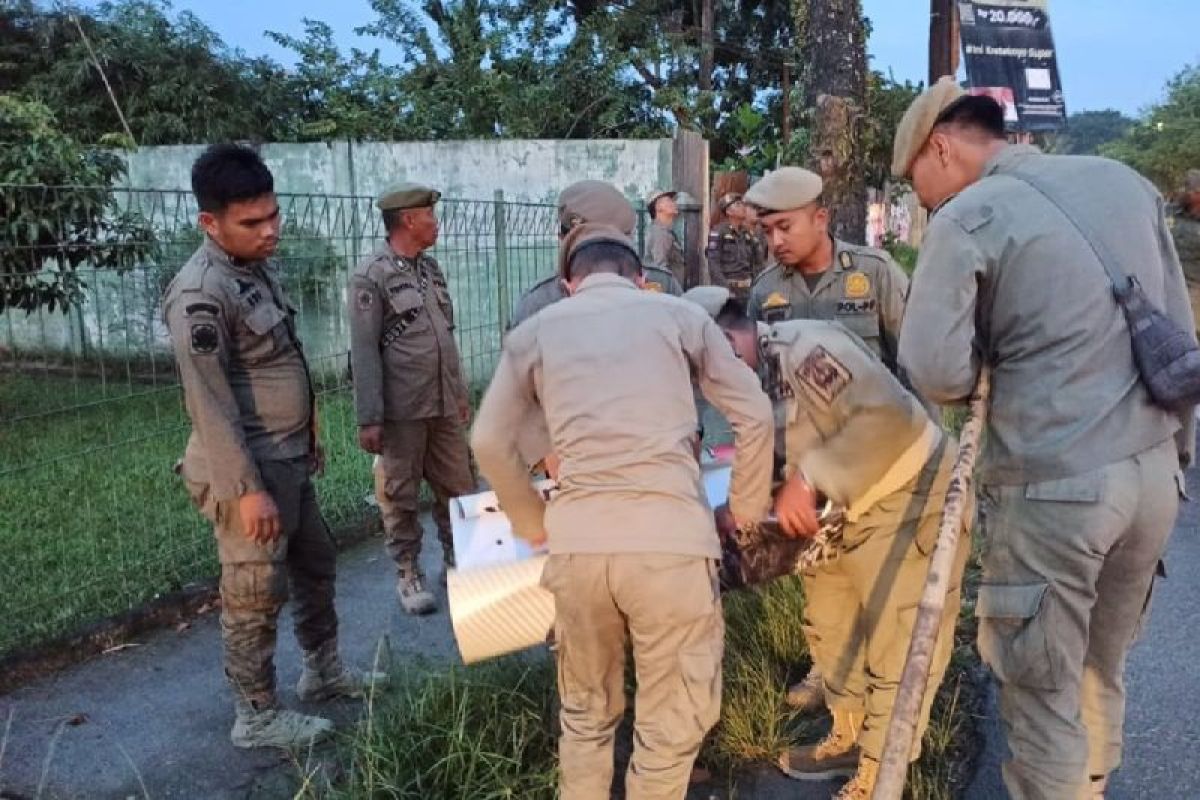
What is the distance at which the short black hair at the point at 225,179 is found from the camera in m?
2.86

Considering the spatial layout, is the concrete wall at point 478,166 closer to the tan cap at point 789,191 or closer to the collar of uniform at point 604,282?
the tan cap at point 789,191

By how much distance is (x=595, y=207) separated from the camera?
11.3ft

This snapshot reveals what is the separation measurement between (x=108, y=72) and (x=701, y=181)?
9.23m

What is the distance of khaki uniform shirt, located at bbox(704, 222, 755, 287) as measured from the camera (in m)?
8.86

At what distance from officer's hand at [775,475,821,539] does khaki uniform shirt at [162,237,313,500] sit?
1.57 metres

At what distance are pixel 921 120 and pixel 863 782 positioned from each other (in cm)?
186

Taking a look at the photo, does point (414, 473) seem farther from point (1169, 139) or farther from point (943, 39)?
point (1169, 139)

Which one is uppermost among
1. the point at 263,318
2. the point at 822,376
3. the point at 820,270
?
the point at 820,270

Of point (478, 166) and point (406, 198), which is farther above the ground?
point (478, 166)

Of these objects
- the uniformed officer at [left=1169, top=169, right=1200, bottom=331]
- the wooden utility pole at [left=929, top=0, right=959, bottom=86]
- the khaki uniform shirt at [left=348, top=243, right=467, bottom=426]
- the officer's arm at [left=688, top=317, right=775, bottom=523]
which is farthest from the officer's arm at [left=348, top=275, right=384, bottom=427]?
the uniformed officer at [left=1169, top=169, right=1200, bottom=331]

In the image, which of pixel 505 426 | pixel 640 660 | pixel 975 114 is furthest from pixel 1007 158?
pixel 640 660

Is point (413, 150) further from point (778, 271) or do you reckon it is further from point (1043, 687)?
point (1043, 687)

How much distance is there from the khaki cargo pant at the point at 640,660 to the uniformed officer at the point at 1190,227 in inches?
313

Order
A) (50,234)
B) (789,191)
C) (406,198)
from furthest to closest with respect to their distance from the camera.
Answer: (50,234), (406,198), (789,191)
